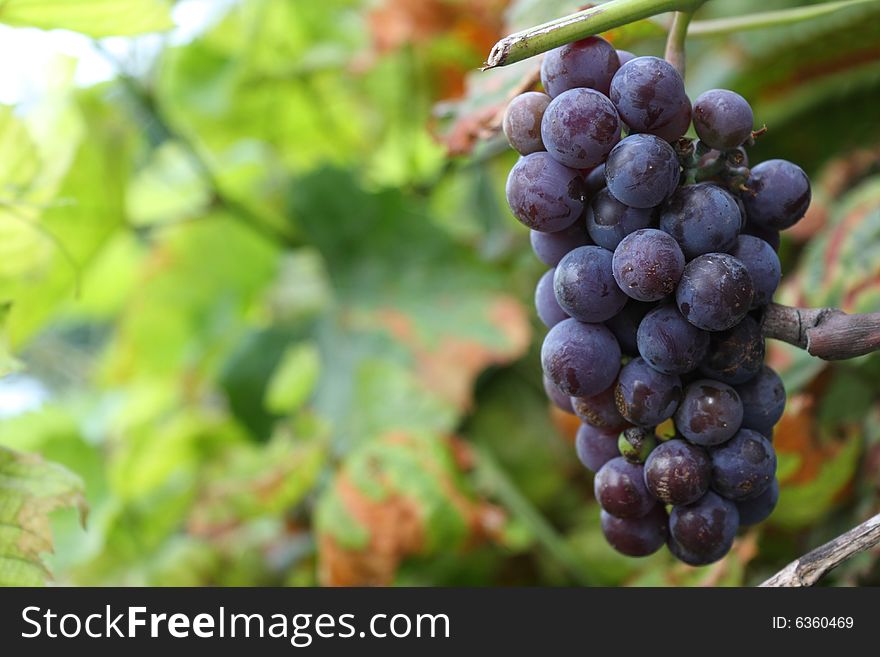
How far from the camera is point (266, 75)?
3.43ft

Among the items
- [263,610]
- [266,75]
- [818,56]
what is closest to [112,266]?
[266,75]

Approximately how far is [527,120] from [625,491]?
0.16m

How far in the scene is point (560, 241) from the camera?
1.15 ft

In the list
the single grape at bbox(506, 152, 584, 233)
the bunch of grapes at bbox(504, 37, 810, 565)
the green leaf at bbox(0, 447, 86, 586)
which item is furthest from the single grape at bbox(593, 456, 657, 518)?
the green leaf at bbox(0, 447, 86, 586)

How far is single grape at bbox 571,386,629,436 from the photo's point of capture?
1.15 feet

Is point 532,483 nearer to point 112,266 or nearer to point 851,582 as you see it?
point 851,582

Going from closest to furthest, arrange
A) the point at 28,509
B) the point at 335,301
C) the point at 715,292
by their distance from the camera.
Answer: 1. the point at 715,292
2. the point at 28,509
3. the point at 335,301

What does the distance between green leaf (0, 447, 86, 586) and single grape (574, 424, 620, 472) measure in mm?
263

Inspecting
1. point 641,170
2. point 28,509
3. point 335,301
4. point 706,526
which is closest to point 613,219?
point 641,170

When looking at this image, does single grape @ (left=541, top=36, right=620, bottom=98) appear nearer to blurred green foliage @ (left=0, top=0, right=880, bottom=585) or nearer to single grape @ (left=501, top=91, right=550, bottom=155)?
single grape @ (left=501, top=91, right=550, bottom=155)

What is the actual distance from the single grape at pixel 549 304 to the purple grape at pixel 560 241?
0.03ft

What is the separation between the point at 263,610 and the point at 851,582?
0.37 metres

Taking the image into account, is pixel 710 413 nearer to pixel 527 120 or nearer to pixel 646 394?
pixel 646 394

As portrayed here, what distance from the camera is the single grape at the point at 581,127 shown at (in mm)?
308
